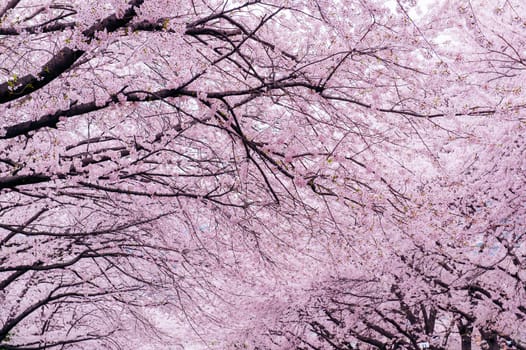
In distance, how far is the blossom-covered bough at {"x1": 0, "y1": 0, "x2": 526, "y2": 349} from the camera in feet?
15.0

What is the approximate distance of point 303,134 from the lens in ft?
20.2

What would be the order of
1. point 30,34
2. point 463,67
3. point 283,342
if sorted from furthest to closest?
point 283,342, point 463,67, point 30,34

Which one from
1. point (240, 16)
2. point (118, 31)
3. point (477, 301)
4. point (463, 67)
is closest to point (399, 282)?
point (477, 301)

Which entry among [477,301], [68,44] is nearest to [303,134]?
[68,44]

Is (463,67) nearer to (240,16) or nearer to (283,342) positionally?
(240,16)

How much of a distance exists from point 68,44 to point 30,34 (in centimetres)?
154

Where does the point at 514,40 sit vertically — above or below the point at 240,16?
above

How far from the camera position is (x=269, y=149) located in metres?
4.58

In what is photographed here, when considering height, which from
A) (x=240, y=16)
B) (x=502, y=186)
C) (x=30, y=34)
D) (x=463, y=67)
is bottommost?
(x=30, y=34)

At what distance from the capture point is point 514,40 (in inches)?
321

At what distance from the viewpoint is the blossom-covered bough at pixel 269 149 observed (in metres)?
4.57

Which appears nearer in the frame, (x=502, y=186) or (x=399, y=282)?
(x=502, y=186)

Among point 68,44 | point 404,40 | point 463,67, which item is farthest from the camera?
point 463,67

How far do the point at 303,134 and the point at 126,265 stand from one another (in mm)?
5723
